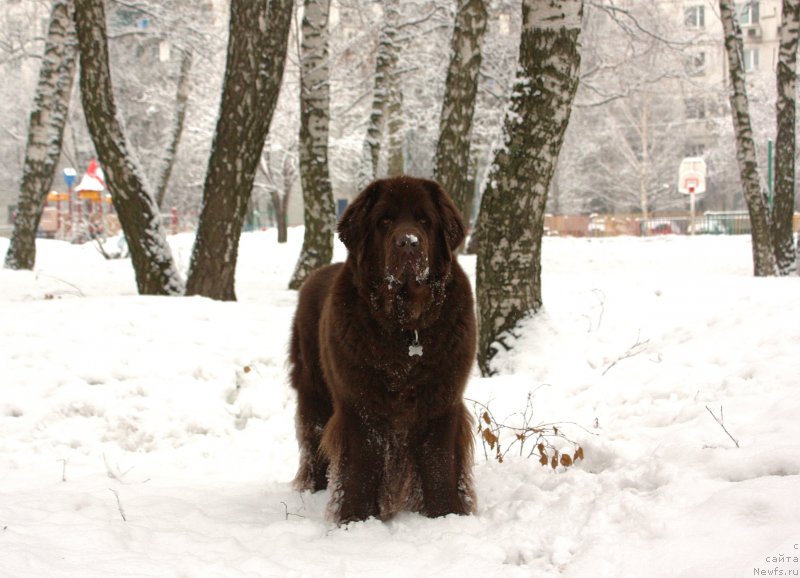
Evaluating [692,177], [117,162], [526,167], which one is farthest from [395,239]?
[692,177]

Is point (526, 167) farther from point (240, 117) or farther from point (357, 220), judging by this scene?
point (240, 117)

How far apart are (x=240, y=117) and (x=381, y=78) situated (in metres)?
7.34

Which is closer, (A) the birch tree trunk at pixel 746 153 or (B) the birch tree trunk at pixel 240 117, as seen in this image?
(B) the birch tree trunk at pixel 240 117

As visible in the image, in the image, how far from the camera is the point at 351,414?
3621mm

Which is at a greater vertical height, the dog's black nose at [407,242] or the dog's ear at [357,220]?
Result: the dog's ear at [357,220]

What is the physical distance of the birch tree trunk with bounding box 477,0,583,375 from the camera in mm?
6004

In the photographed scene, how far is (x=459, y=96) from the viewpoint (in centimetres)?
1127

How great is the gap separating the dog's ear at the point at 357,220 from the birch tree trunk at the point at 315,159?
8.56 meters

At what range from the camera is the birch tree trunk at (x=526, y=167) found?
236 inches

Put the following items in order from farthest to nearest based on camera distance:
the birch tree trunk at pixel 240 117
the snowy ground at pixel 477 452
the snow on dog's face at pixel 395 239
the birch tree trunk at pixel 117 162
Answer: the birch tree trunk at pixel 117 162 → the birch tree trunk at pixel 240 117 → the snow on dog's face at pixel 395 239 → the snowy ground at pixel 477 452

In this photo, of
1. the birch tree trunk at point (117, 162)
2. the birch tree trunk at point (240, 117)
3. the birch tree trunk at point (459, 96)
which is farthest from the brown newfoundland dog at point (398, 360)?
the birch tree trunk at point (459, 96)

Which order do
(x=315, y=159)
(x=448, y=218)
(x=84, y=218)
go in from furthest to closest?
(x=84, y=218) < (x=315, y=159) < (x=448, y=218)

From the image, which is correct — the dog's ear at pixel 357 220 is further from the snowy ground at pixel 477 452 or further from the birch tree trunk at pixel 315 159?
the birch tree trunk at pixel 315 159

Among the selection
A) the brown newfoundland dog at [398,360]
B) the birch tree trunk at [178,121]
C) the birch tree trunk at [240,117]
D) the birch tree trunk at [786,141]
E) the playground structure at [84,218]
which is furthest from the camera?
the playground structure at [84,218]
